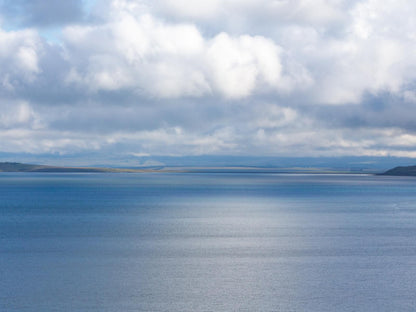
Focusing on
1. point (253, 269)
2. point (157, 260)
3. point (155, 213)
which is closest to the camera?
point (253, 269)

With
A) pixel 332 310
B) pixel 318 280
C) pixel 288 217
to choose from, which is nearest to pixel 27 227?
pixel 288 217

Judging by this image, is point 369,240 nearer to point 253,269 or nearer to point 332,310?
point 253,269

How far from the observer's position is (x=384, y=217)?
55.9 m

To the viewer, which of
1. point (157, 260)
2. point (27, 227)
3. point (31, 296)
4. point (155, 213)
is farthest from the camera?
point (155, 213)

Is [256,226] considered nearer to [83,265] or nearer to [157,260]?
[157,260]

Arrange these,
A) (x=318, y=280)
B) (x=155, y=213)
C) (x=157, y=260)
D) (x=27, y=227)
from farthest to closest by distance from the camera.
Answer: (x=155, y=213) < (x=27, y=227) < (x=157, y=260) < (x=318, y=280)

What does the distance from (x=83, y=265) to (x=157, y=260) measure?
400 cm

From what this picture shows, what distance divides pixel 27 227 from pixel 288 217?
2449 cm

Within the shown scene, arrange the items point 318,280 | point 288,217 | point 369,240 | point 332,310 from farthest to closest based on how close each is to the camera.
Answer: point 288,217
point 369,240
point 318,280
point 332,310

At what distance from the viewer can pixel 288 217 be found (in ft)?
181

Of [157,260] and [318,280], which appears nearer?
[318,280]

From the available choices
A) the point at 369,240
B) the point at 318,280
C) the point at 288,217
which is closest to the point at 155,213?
the point at 288,217

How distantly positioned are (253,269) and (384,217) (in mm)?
32372

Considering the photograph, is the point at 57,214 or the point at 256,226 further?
the point at 57,214
